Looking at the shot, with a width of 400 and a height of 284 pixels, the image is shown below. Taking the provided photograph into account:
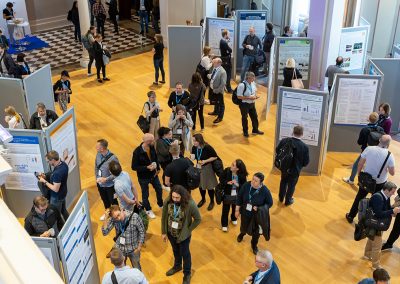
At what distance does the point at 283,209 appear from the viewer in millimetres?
7336

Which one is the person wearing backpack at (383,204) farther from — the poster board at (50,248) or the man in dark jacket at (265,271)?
the poster board at (50,248)

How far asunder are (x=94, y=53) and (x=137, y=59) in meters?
2.27

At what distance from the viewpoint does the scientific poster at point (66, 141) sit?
661 cm

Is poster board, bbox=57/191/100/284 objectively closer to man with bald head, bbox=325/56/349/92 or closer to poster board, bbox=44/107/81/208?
poster board, bbox=44/107/81/208

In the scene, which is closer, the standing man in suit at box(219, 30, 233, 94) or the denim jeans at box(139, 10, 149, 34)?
the standing man in suit at box(219, 30, 233, 94)

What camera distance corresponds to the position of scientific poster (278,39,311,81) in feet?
33.6

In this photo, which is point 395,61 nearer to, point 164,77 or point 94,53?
point 164,77

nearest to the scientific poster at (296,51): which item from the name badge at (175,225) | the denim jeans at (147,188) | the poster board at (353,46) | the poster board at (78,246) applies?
the poster board at (353,46)

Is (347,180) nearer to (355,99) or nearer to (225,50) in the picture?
(355,99)

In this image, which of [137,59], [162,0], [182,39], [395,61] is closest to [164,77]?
[182,39]

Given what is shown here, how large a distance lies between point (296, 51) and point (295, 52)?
3 centimetres

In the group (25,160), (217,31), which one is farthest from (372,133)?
(217,31)

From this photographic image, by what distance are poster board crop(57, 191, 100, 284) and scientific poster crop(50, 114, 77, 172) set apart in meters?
1.92

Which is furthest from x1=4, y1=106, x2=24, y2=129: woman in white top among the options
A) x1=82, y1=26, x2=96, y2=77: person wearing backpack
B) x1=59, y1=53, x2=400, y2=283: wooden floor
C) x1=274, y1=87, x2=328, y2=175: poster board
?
x1=82, y1=26, x2=96, y2=77: person wearing backpack
